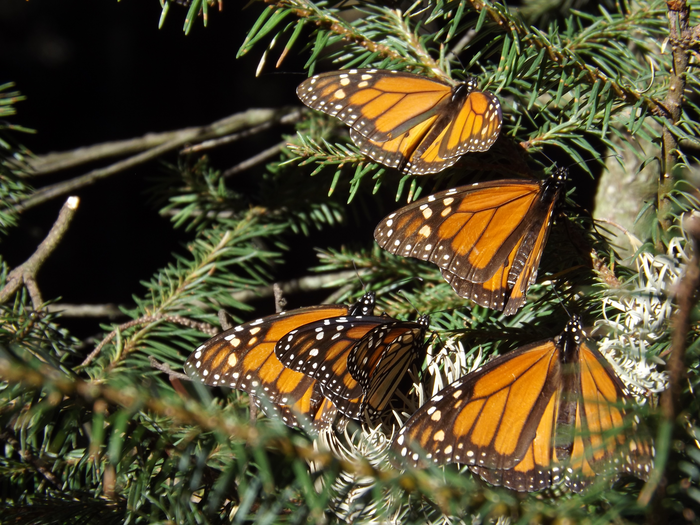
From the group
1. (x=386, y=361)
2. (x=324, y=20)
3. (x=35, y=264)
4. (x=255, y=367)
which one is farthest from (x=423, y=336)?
(x=35, y=264)

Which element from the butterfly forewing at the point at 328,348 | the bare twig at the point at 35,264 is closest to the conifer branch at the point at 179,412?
the butterfly forewing at the point at 328,348

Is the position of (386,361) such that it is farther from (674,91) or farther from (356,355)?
(674,91)

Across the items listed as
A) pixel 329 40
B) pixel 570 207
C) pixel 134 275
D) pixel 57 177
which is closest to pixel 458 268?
pixel 570 207

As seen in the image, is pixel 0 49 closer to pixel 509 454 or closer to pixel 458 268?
pixel 458 268

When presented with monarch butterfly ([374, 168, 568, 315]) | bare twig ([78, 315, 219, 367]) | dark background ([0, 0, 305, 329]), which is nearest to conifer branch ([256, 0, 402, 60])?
monarch butterfly ([374, 168, 568, 315])

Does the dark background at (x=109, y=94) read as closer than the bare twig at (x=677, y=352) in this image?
No

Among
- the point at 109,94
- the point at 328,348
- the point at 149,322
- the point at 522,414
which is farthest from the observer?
the point at 109,94

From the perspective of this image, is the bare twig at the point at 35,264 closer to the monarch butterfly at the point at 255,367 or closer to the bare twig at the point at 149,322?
the bare twig at the point at 149,322
